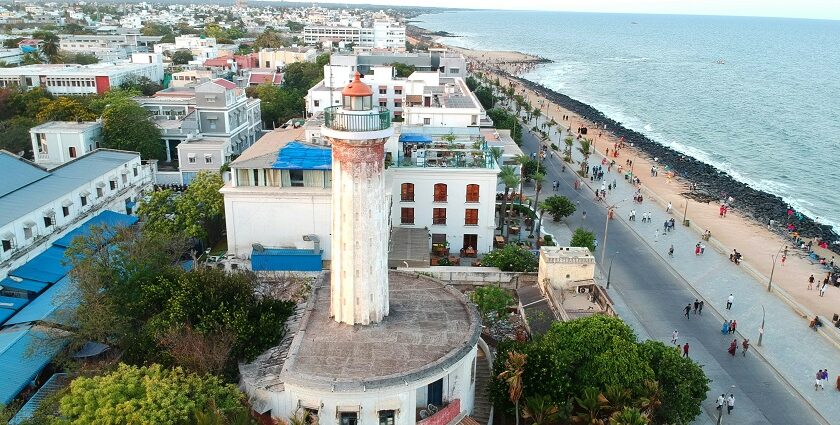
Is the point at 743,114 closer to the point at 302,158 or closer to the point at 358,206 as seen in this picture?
the point at 302,158

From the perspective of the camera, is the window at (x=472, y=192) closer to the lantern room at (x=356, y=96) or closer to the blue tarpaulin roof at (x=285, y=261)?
the blue tarpaulin roof at (x=285, y=261)

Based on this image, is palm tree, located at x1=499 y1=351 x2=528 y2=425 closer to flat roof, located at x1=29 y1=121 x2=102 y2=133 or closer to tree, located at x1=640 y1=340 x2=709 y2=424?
tree, located at x1=640 y1=340 x2=709 y2=424

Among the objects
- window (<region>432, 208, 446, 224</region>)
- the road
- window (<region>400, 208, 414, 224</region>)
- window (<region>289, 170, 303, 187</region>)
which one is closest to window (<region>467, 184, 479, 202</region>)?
window (<region>432, 208, 446, 224</region>)

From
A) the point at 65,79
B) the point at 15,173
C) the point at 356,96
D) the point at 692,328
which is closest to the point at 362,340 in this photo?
the point at 356,96

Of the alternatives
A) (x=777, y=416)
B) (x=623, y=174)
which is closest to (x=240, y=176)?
(x=777, y=416)

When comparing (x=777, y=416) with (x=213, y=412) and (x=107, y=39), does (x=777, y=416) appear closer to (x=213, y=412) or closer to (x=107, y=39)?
(x=213, y=412)

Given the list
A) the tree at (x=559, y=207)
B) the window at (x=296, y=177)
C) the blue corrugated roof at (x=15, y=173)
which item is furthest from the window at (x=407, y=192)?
the blue corrugated roof at (x=15, y=173)
